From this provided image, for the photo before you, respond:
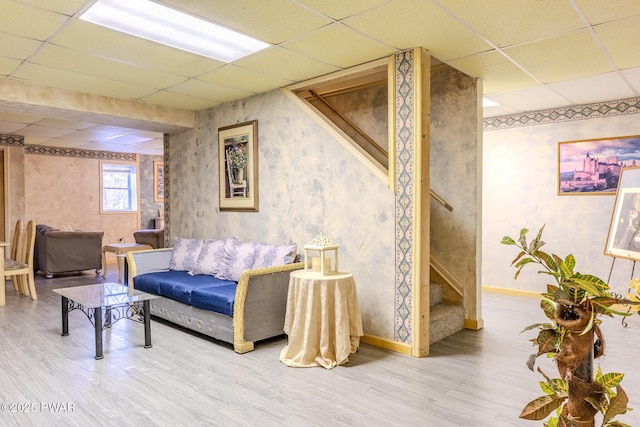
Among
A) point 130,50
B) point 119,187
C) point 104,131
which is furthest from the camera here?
point 119,187

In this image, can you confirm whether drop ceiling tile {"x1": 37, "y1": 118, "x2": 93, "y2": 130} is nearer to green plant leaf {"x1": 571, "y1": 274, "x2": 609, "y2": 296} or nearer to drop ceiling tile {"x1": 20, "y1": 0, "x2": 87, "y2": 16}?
drop ceiling tile {"x1": 20, "y1": 0, "x2": 87, "y2": 16}

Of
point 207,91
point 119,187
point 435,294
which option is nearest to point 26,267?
point 207,91

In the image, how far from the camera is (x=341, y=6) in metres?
2.70

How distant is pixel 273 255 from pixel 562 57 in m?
3.10

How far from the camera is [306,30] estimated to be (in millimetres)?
3078

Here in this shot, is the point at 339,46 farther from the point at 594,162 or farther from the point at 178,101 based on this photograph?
the point at 594,162

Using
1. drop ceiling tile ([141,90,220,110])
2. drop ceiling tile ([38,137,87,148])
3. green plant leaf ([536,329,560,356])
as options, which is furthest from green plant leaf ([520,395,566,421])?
drop ceiling tile ([38,137,87,148])

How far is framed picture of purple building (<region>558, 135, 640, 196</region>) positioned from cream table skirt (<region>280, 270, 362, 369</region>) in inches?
150

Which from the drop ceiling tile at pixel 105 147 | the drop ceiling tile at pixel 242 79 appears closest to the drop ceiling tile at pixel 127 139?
the drop ceiling tile at pixel 105 147

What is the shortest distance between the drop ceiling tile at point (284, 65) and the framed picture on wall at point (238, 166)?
3.16 feet

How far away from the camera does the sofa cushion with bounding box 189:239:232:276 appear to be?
4637mm

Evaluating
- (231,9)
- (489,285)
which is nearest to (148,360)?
(231,9)

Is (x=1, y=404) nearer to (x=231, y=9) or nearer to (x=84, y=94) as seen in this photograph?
(x=231, y=9)

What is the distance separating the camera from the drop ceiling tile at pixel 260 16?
267 centimetres
